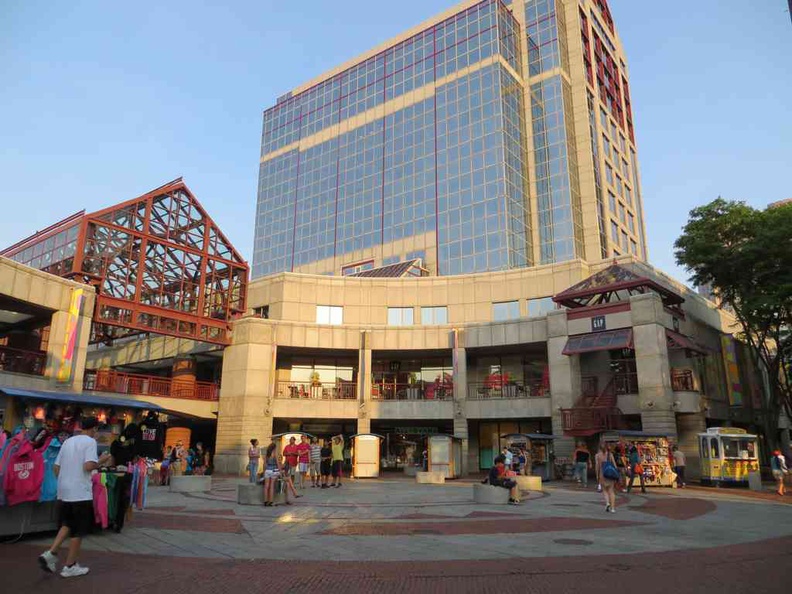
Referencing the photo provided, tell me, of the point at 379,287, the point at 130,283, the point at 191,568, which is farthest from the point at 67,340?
the point at 191,568

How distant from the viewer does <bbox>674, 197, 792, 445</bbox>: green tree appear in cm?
3409

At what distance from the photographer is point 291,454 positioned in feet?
69.2

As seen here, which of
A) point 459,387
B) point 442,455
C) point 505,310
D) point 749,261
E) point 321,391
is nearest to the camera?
point 442,455

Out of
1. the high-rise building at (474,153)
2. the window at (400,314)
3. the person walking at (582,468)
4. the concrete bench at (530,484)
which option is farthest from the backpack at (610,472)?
the high-rise building at (474,153)

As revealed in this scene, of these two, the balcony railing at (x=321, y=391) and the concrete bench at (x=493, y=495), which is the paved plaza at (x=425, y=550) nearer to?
the concrete bench at (x=493, y=495)

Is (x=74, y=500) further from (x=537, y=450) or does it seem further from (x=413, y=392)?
(x=413, y=392)

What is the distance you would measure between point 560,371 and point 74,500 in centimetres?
3037

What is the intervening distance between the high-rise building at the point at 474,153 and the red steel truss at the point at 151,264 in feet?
106

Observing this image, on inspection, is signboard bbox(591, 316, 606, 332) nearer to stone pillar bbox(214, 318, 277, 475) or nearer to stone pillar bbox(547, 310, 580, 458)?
stone pillar bbox(547, 310, 580, 458)

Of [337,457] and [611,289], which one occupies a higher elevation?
[611,289]

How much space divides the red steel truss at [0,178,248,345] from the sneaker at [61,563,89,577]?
27.6m

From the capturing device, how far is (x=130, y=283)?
34.7 meters

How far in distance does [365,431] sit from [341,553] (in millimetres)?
28669

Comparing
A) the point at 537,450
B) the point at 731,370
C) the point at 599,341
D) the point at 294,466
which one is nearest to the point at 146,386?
the point at 294,466
